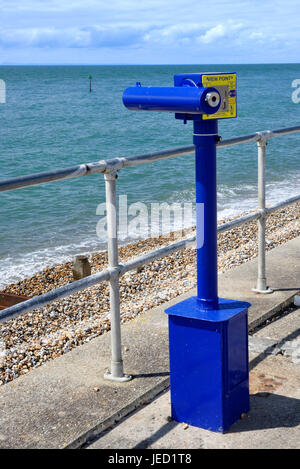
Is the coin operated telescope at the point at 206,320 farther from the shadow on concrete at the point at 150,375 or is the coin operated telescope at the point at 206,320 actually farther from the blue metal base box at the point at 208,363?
the shadow on concrete at the point at 150,375

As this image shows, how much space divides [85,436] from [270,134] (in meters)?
2.36

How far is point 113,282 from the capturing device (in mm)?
3189

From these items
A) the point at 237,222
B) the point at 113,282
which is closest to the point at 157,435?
the point at 113,282

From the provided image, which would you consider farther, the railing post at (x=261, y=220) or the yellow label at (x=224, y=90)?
the railing post at (x=261, y=220)

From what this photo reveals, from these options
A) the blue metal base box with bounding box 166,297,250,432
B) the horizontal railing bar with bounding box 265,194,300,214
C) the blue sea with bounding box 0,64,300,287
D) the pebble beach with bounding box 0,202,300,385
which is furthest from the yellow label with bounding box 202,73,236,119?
the blue sea with bounding box 0,64,300,287

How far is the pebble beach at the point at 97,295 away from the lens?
4699 millimetres

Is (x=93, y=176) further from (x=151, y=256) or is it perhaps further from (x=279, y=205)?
(x=151, y=256)

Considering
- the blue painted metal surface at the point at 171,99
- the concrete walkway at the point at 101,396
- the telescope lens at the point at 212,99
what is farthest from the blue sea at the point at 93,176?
the telescope lens at the point at 212,99

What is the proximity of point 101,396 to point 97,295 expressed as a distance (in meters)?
4.23

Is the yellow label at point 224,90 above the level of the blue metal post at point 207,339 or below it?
above

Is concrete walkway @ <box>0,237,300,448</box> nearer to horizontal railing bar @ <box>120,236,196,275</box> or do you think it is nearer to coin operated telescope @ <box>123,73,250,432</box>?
coin operated telescope @ <box>123,73,250,432</box>

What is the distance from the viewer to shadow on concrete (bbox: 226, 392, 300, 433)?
2900 mm
